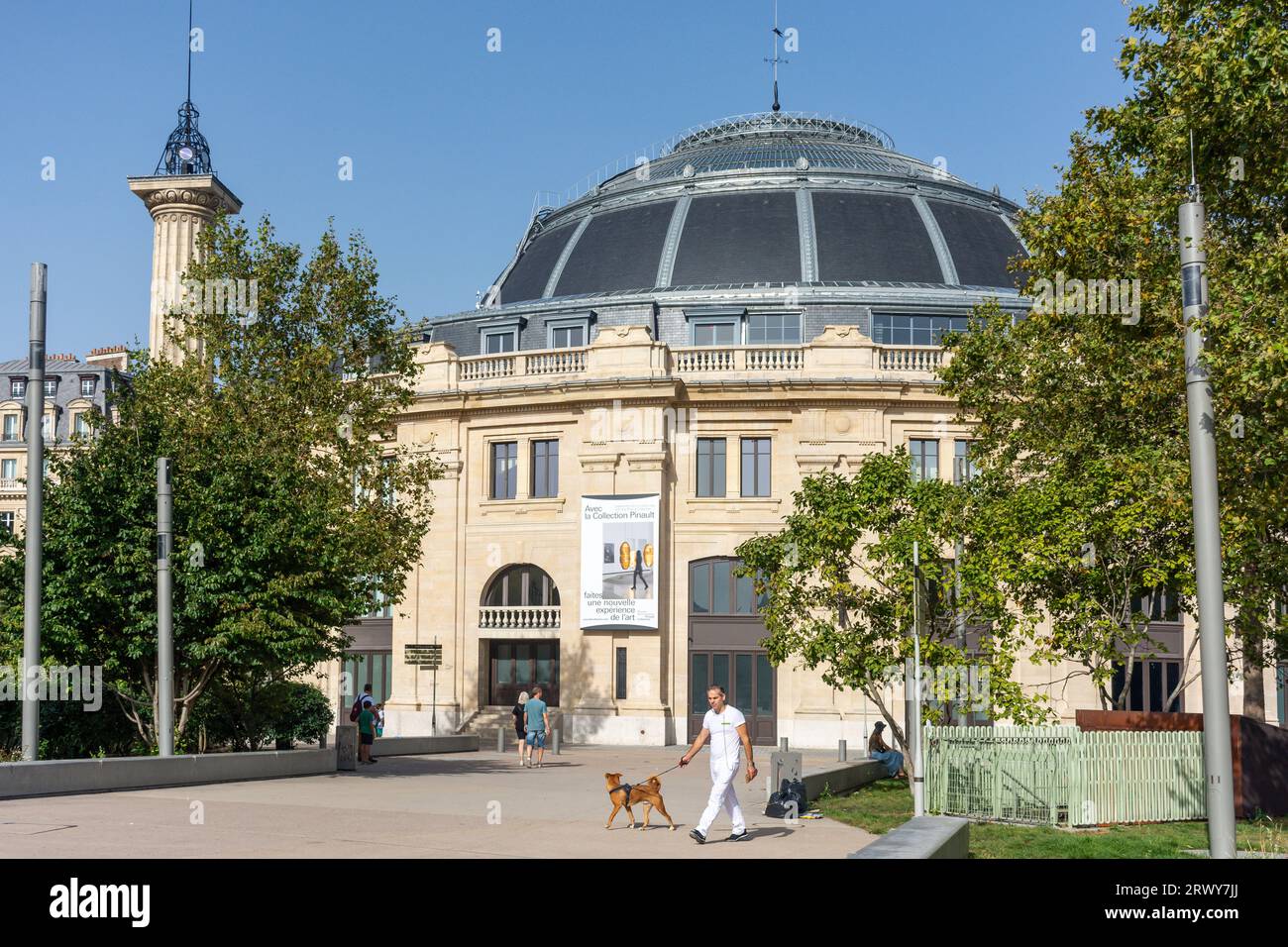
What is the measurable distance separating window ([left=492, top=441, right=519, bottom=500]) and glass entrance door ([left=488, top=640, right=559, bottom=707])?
209 inches

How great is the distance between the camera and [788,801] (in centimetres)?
2028

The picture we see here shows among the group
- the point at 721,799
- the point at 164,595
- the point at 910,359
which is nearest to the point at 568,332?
the point at 910,359

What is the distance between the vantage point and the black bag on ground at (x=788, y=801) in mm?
20095

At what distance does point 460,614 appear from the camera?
165 feet

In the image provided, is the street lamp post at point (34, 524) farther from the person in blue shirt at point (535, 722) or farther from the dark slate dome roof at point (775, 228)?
the dark slate dome roof at point (775, 228)

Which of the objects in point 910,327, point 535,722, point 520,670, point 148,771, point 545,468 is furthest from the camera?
point 910,327

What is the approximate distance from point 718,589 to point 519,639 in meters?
7.27

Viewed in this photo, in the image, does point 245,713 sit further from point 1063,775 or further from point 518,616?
point 518,616

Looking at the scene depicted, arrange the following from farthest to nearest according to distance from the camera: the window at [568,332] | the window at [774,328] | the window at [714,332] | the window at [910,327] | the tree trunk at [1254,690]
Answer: the window at [568,332], the window at [714,332], the window at [774,328], the window at [910,327], the tree trunk at [1254,690]

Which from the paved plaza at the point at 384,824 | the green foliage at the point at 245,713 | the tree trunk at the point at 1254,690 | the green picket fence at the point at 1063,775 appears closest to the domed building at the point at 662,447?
the tree trunk at the point at 1254,690

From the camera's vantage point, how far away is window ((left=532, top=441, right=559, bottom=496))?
5022 centimetres

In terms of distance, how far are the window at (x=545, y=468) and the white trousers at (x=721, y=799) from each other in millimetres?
33219
